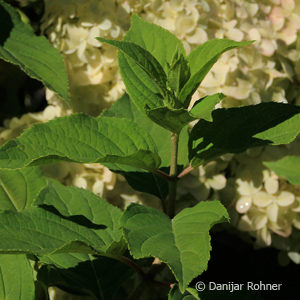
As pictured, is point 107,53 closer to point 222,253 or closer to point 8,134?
point 8,134

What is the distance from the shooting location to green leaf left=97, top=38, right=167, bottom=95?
2.61 ft

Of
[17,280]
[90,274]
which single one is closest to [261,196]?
[90,274]

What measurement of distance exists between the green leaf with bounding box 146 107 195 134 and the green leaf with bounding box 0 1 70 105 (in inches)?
11.3

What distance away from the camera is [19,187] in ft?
3.41

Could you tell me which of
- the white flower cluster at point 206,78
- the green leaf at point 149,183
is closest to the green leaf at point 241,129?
the green leaf at point 149,183

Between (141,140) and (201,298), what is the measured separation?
25 cm

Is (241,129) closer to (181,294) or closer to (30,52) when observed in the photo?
(181,294)

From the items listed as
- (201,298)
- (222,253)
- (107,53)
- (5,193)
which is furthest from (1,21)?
(222,253)

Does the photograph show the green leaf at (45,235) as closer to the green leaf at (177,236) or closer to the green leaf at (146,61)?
the green leaf at (177,236)

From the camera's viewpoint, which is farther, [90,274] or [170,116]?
[90,274]

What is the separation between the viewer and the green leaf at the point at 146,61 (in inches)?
31.3

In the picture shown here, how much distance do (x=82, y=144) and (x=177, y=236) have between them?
185mm

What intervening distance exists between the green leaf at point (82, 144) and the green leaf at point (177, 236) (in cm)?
8

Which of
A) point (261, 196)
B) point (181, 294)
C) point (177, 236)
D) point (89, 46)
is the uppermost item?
point (89, 46)
